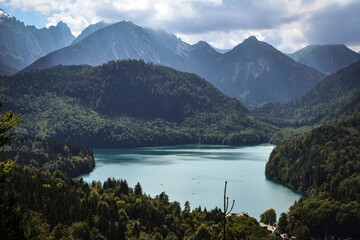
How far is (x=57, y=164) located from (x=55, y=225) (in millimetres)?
89667

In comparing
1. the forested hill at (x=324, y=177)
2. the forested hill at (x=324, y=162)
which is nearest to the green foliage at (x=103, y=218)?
the forested hill at (x=324, y=177)

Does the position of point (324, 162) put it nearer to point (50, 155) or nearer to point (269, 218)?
point (269, 218)

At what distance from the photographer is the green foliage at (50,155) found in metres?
147

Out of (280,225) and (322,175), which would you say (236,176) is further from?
(280,225)

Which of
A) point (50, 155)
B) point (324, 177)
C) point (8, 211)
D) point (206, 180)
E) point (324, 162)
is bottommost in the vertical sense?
point (206, 180)

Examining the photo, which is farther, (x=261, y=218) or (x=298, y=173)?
(x=298, y=173)

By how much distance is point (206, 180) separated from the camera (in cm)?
14212

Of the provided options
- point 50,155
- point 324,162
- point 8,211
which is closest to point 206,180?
point 324,162

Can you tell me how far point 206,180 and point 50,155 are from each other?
6474cm

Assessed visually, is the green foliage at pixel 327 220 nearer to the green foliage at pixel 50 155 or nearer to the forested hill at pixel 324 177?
the forested hill at pixel 324 177

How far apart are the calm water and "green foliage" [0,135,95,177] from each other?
23.5ft

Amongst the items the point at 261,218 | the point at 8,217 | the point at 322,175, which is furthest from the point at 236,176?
the point at 8,217

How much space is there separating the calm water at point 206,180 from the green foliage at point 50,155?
281 inches

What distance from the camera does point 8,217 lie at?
2230 cm
